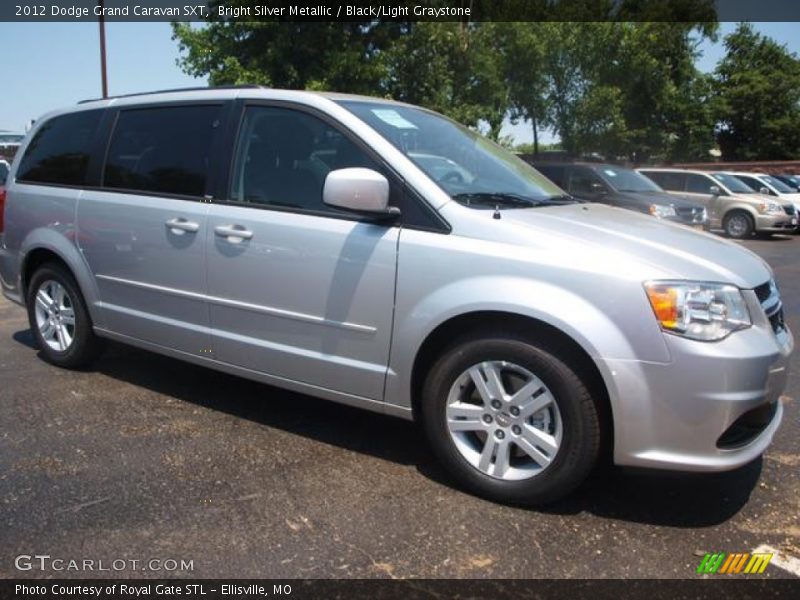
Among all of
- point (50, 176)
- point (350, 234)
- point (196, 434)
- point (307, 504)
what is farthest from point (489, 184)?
point (50, 176)

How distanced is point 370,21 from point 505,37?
56.2 feet

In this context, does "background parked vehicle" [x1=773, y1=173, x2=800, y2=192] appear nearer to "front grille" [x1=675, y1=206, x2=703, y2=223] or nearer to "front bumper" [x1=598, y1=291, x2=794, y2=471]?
"front grille" [x1=675, y1=206, x2=703, y2=223]

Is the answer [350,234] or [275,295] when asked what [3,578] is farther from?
[350,234]

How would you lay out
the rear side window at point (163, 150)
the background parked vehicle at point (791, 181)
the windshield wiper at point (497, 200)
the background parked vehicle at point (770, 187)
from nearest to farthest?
the windshield wiper at point (497, 200)
the rear side window at point (163, 150)
the background parked vehicle at point (770, 187)
the background parked vehicle at point (791, 181)

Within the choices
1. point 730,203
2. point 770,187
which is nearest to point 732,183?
point 730,203

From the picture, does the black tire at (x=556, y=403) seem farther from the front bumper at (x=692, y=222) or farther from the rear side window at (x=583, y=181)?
the front bumper at (x=692, y=222)

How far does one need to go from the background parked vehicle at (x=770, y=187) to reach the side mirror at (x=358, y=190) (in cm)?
1849

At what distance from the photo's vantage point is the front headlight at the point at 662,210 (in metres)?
11.8

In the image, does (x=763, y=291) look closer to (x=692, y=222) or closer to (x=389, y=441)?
(x=389, y=441)

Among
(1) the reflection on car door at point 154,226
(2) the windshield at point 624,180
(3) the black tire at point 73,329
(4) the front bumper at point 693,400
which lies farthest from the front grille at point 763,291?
(2) the windshield at point 624,180

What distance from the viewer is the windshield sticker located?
3725 mm

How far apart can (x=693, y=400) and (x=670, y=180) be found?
16.1m

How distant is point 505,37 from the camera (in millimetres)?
33781

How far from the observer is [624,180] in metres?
12.6
